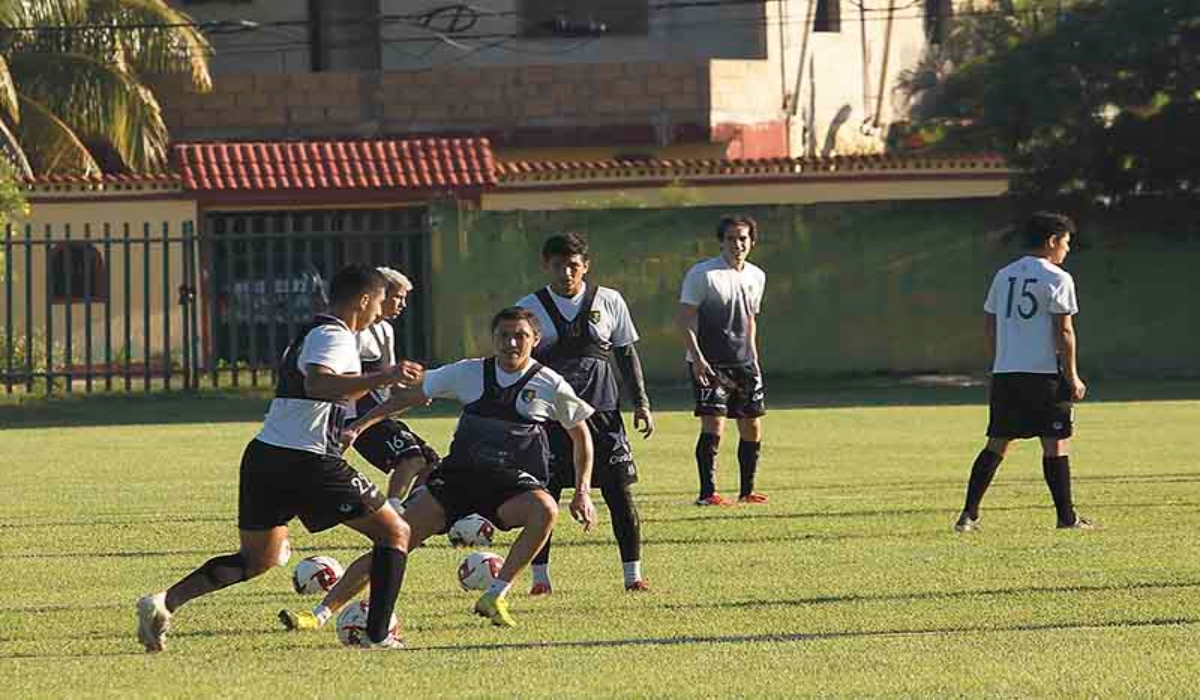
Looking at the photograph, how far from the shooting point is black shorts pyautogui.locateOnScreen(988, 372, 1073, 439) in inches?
526

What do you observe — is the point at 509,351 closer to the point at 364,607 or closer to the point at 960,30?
the point at 364,607

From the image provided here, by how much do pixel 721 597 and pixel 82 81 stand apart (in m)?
27.4

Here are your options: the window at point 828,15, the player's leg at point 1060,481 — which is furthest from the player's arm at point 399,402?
the window at point 828,15

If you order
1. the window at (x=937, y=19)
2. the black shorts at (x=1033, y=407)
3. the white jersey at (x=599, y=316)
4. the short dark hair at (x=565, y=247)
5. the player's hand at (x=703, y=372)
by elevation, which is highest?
the window at (x=937, y=19)

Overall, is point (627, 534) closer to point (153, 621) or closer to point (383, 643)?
point (383, 643)

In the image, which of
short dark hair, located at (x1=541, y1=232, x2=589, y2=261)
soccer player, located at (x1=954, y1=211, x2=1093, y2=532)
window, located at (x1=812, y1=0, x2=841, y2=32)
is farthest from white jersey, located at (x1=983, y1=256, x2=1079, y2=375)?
window, located at (x1=812, y1=0, x2=841, y2=32)

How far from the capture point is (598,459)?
11344 millimetres

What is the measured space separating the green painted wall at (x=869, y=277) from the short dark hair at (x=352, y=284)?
846 inches

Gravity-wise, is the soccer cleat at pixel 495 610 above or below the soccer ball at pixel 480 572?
below

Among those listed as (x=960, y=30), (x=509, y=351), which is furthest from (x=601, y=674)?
(x=960, y=30)

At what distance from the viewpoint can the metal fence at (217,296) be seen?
2859 centimetres

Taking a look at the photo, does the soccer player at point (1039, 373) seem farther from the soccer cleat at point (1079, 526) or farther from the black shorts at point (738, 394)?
the black shorts at point (738, 394)

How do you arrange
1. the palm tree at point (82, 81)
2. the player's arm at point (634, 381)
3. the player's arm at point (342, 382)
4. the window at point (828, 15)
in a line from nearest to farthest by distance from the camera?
the player's arm at point (342, 382) < the player's arm at point (634, 381) < the palm tree at point (82, 81) < the window at point (828, 15)

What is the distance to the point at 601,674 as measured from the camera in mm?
8445
